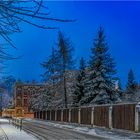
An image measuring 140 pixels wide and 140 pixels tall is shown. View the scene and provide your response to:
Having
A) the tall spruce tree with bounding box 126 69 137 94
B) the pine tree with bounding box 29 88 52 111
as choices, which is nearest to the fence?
the pine tree with bounding box 29 88 52 111

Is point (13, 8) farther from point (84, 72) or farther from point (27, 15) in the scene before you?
point (84, 72)

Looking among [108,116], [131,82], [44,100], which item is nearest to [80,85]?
[108,116]

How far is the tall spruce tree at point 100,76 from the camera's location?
198ft

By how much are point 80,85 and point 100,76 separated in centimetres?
1015

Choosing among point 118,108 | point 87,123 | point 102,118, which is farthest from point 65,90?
point 118,108

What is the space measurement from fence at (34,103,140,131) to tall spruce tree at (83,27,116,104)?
146 inches

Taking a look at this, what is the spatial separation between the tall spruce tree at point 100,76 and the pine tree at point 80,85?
7218 millimetres

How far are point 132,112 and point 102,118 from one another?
9.20 metres

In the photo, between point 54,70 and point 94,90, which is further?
point 54,70

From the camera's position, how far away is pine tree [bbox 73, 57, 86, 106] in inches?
2763

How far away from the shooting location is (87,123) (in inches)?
1998

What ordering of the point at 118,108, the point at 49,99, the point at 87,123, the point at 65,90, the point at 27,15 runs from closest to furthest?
the point at 27,15
the point at 118,108
the point at 87,123
the point at 65,90
the point at 49,99

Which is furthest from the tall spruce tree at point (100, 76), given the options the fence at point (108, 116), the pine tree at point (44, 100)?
the pine tree at point (44, 100)

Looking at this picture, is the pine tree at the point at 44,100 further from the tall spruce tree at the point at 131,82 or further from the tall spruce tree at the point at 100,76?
the tall spruce tree at the point at 100,76
